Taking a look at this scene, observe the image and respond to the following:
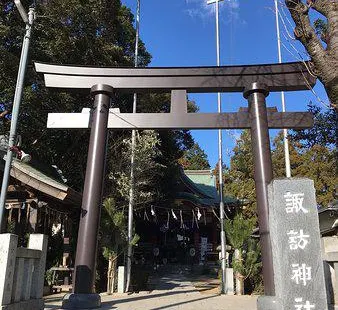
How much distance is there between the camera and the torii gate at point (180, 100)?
9.46 m

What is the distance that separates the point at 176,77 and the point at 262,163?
324cm

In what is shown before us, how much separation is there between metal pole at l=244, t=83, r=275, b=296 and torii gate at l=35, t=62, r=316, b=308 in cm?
2

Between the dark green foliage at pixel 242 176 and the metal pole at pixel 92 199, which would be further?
the dark green foliage at pixel 242 176

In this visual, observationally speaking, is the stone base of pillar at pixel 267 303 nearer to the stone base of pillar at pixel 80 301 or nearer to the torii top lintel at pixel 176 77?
the stone base of pillar at pixel 80 301

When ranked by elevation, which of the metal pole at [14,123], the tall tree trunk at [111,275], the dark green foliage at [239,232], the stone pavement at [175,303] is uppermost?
the metal pole at [14,123]

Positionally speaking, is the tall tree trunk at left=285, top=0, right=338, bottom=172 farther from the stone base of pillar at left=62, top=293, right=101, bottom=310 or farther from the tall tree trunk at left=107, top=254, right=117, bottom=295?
the tall tree trunk at left=107, top=254, right=117, bottom=295

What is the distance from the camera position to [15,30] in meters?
14.8

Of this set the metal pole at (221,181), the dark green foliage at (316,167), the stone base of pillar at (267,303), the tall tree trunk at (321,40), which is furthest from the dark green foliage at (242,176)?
the tall tree trunk at (321,40)

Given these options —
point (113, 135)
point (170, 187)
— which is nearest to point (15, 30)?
point (113, 135)

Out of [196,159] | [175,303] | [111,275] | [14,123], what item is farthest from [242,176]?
[196,159]

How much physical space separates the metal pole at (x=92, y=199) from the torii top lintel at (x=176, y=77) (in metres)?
0.44

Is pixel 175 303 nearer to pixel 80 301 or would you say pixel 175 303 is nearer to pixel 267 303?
pixel 267 303

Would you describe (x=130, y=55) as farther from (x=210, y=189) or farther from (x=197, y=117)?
(x=210, y=189)

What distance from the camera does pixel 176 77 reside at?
10328 mm
